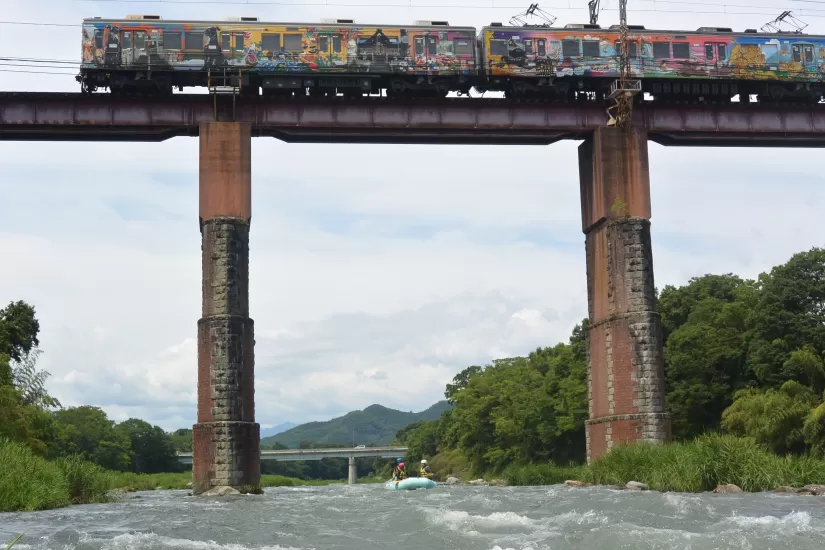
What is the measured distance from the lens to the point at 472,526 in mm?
18500

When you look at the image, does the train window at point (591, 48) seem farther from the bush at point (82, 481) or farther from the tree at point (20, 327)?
the tree at point (20, 327)

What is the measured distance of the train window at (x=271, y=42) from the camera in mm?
41656

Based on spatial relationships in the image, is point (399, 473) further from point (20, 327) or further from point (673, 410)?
point (20, 327)

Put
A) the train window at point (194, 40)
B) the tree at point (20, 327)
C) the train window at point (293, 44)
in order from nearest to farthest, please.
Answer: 1. the train window at point (194, 40)
2. the train window at point (293, 44)
3. the tree at point (20, 327)

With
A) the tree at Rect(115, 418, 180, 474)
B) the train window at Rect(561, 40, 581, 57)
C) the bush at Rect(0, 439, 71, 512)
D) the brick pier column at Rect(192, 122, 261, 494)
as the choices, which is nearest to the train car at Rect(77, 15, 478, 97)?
the train window at Rect(561, 40, 581, 57)

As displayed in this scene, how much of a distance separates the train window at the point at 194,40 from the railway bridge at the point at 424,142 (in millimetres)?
2247

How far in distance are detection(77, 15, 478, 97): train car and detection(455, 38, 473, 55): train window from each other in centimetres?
4

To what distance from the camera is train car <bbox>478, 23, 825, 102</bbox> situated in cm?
4278

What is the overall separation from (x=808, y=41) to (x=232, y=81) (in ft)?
78.5

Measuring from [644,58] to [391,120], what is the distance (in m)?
10.7

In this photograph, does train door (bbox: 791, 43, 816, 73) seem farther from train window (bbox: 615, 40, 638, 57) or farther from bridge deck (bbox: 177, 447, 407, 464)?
bridge deck (bbox: 177, 447, 407, 464)

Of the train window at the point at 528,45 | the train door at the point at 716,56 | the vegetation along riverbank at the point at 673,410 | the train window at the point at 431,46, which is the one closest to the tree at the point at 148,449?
the vegetation along riverbank at the point at 673,410

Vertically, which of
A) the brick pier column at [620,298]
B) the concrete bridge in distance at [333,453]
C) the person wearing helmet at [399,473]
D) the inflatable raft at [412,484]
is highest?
the brick pier column at [620,298]

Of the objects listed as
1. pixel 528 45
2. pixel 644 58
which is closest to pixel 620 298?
pixel 644 58
